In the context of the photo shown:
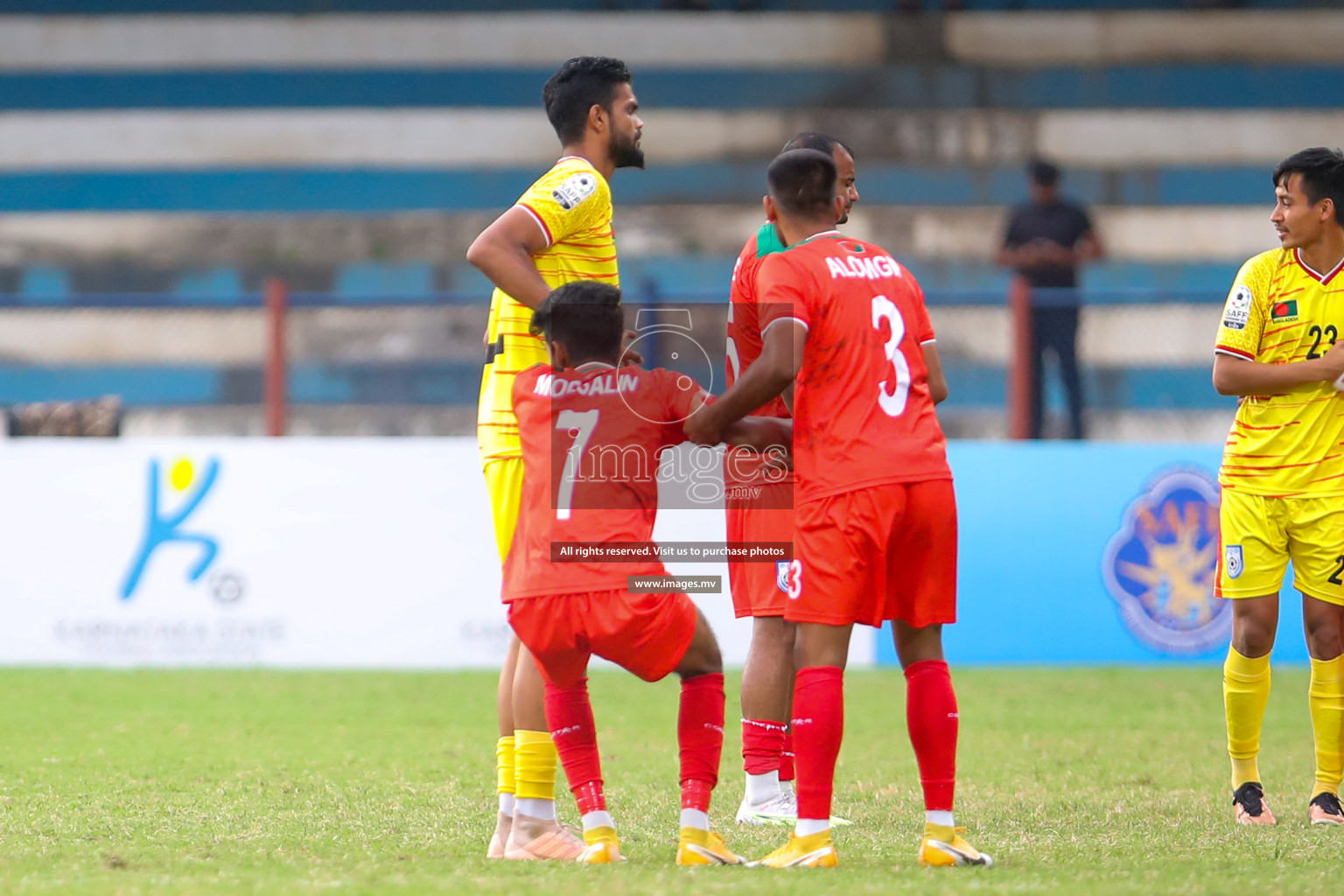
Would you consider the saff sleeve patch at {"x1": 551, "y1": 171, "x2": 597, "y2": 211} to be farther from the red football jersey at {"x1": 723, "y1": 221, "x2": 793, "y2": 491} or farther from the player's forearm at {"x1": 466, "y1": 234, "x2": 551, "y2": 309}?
the red football jersey at {"x1": 723, "y1": 221, "x2": 793, "y2": 491}

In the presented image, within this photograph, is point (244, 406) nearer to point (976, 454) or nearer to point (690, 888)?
point (976, 454)

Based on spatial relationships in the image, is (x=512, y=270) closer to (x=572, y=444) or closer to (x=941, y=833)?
(x=572, y=444)

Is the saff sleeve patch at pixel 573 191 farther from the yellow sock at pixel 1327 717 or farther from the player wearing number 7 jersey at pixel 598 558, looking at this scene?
the yellow sock at pixel 1327 717

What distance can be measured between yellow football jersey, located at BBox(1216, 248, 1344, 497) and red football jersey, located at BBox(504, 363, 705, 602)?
2012 millimetres

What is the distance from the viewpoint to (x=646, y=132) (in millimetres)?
14469

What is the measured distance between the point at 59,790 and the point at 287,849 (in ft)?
4.40

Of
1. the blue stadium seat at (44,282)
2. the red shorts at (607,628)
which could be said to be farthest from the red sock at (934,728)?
the blue stadium seat at (44,282)

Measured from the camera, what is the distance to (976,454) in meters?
9.26

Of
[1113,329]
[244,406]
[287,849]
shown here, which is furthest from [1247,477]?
[244,406]

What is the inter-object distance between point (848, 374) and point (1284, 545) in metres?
1.88

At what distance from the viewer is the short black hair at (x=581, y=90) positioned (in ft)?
15.2

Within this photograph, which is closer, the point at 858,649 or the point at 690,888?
the point at 690,888

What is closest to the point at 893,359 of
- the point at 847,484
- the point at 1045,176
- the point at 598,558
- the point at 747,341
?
the point at 847,484

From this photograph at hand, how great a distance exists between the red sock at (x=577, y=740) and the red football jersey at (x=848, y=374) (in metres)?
0.78
